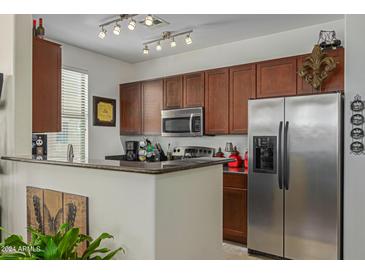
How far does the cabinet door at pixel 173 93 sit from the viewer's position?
4.40 meters

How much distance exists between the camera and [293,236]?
299 cm

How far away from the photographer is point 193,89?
4.27 meters

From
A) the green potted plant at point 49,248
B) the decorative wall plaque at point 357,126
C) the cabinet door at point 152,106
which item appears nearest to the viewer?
the green potted plant at point 49,248

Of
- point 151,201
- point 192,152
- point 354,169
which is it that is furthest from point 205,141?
point 151,201

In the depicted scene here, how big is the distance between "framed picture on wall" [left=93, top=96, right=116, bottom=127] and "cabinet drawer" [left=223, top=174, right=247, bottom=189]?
2.31 metres

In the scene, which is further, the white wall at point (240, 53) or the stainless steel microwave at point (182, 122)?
the stainless steel microwave at point (182, 122)

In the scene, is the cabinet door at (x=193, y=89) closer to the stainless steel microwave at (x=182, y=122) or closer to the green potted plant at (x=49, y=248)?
the stainless steel microwave at (x=182, y=122)

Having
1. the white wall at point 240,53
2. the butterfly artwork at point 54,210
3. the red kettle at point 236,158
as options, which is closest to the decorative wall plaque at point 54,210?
the butterfly artwork at point 54,210

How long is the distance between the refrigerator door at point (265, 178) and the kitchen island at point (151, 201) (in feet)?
4.03

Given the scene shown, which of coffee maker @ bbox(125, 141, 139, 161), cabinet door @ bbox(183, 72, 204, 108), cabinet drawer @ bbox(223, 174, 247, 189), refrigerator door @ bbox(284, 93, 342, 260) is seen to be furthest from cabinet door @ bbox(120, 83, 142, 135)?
refrigerator door @ bbox(284, 93, 342, 260)

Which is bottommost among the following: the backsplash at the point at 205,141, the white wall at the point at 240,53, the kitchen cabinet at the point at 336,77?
the backsplash at the point at 205,141

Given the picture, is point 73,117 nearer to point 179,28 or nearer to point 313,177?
point 179,28

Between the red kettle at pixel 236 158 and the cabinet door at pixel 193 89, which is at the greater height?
the cabinet door at pixel 193 89

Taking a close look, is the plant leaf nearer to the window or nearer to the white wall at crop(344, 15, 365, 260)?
the white wall at crop(344, 15, 365, 260)
